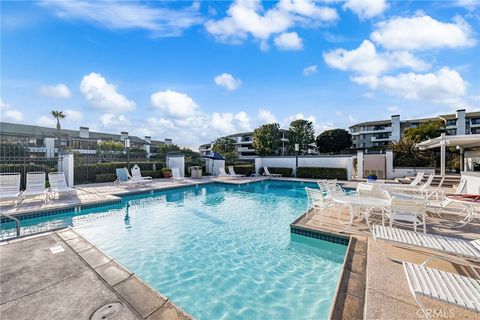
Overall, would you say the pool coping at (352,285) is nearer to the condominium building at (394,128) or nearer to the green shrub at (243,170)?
the green shrub at (243,170)

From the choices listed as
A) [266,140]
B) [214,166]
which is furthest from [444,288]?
[266,140]

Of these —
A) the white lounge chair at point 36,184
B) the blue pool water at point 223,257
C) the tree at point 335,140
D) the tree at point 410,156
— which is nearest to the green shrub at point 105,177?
the white lounge chair at point 36,184

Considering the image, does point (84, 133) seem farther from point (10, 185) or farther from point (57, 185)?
point (10, 185)

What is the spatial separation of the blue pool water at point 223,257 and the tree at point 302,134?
123 feet

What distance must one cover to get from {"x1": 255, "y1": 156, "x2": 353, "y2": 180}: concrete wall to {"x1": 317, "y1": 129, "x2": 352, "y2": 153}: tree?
94.8ft

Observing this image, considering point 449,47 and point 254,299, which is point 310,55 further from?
point 254,299

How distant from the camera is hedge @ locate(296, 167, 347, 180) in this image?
16.5 metres

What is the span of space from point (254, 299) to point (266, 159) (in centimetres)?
1748

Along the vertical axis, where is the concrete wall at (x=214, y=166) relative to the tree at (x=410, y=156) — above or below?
below

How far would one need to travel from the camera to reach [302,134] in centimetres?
4375

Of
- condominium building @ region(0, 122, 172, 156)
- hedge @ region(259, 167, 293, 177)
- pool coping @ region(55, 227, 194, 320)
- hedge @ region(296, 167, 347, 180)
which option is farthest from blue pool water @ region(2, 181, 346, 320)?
condominium building @ region(0, 122, 172, 156)

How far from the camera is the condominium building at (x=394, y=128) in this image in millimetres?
40281

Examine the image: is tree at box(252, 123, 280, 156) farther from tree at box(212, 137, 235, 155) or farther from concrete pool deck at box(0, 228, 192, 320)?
concrete pool deck at box(0, 228, 192, 320)

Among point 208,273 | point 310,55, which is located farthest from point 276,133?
point 208,273
